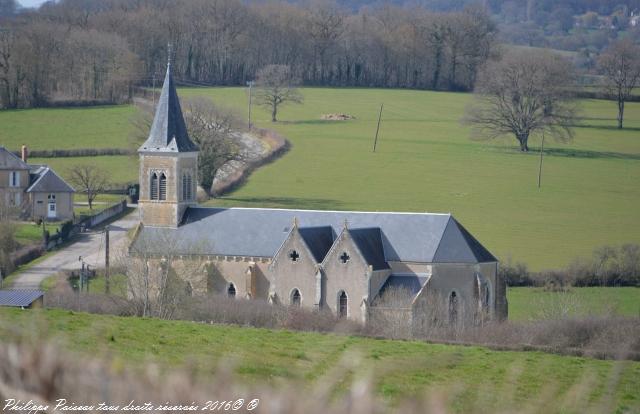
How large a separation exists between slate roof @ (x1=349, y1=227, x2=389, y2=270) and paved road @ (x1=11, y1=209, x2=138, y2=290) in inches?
445

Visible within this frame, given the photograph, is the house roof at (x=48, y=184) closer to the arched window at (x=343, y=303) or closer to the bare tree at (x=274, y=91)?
the arched window at (x=343, y=303)

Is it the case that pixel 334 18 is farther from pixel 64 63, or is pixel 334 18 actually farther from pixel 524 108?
pixel 524 108

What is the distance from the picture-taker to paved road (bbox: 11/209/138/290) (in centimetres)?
4800

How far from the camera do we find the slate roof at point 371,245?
138 ft

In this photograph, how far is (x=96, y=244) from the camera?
58.0m

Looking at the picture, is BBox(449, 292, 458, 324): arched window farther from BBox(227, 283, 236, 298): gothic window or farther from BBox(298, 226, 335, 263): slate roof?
BBox(227, 283, 236, 298): gothic window

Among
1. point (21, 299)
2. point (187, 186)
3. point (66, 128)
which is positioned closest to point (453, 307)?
point (187, 186)

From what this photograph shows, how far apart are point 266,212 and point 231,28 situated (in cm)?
8874

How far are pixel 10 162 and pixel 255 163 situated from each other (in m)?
17.4

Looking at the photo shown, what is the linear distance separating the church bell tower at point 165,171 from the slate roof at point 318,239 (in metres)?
5.94

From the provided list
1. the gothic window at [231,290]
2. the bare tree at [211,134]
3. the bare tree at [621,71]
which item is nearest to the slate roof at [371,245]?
the gothic window at [231,290]

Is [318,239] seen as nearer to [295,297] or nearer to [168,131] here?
[295,297]

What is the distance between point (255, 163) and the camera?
79188 mm

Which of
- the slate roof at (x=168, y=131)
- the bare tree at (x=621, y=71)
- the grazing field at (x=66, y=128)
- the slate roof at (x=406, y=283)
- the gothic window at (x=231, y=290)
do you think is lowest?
the gothic window at (x=231, y=290)
